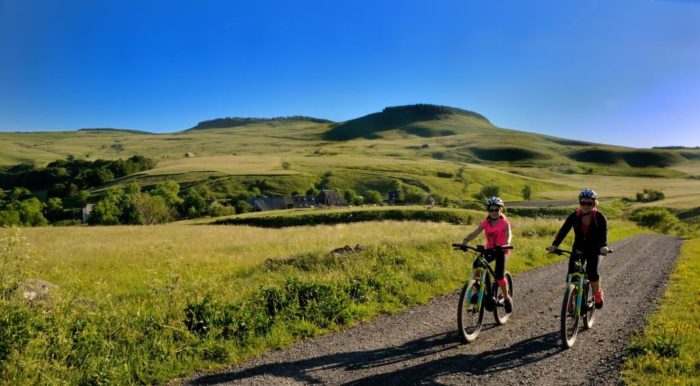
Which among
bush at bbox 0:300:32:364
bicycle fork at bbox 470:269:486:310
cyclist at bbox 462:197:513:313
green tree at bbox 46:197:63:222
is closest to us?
bush at bbox 0:300:32:364

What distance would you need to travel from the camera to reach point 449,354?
7.97m

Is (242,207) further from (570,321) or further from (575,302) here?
(570,321)

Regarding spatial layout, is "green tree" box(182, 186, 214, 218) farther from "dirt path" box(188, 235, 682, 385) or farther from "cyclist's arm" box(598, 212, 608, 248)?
"cyclist's arm" box(598, 212, 608, 248)

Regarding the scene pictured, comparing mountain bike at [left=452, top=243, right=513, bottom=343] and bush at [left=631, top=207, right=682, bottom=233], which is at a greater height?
mountain bike at [left=452, top=243, right=513, bottom=343]

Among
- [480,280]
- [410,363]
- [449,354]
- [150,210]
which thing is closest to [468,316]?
[480,280]

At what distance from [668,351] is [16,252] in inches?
454

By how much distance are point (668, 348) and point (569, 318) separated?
1.57 m

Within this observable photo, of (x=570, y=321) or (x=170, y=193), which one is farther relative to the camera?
(x=170, y=193)

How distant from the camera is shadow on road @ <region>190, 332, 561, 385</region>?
704 cm

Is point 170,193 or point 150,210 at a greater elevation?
point 170,193

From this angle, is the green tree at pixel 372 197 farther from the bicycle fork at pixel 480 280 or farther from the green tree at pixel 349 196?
the bicycle fork at pixel 480 280

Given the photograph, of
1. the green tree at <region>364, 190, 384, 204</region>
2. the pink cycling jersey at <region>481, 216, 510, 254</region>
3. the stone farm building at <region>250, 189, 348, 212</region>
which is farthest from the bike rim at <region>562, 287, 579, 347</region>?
the green tree at <region>364, 190, 384, 204</region>

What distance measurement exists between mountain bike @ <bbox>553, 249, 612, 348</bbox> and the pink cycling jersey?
108 centimetres

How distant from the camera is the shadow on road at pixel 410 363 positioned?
704cm
